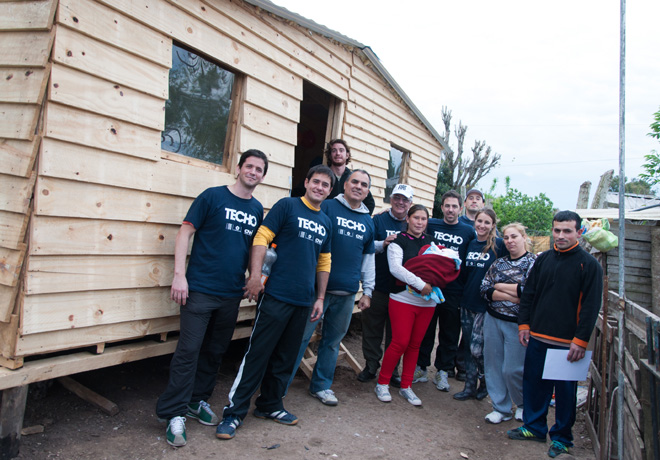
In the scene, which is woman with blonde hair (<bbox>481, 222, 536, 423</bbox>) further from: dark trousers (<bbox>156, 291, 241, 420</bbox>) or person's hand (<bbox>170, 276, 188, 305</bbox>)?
person's hand (<bbox>170, 276, 188, 305</bbox>)

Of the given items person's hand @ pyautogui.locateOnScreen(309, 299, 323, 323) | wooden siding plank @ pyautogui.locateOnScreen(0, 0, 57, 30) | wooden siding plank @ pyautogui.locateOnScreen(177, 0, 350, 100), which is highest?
wooden siding plank @ pyautogui.locateOnScreen(177, 0, 350, 100)

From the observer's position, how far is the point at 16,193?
2.96 m

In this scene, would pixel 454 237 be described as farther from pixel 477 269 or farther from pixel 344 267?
pixel 344 267

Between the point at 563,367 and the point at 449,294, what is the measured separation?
1.57 m

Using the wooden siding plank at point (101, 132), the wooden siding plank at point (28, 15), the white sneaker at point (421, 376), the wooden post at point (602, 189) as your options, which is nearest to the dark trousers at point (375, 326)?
the white sneaker at point (421, 376)

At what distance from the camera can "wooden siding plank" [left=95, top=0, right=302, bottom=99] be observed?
11.5 feet

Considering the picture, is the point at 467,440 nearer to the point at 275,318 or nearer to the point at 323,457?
the point at 323,457

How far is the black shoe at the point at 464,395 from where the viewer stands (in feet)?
16.2

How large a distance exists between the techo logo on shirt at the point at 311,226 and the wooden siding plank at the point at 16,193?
1817 mm

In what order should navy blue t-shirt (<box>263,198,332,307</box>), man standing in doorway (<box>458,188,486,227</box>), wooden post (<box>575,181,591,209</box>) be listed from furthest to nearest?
1. wooden post (<box>575,181,591,209</box>)
2. man standing in doorway (<box>458,188,486,227</box>)
3. navy blue t-shirt (<box>263,198,332,307</box>)

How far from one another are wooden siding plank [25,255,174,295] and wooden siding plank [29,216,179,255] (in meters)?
0.05

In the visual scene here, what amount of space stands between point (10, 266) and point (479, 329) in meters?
4.08

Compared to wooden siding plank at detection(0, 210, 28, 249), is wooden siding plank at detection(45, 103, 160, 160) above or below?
above

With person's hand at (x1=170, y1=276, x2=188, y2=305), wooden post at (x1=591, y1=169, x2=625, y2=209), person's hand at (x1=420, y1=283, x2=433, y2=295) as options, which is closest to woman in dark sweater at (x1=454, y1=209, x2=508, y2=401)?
person's hand at (x1=420, y1=283, x2=433, y2=295)
